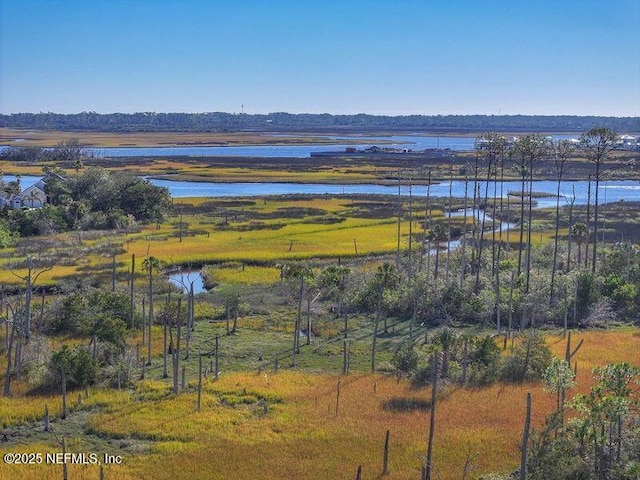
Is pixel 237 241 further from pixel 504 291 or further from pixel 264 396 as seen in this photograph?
pixel 264 396

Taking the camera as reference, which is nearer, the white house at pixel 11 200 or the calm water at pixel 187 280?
the calm water at pixel 187 280

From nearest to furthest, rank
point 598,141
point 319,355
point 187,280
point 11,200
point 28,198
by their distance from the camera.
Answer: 1. point 319,355
2. point 598,141
3. point 187,280
4. point 11,200
5. point 28,198

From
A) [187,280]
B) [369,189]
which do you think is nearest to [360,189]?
[369,189]

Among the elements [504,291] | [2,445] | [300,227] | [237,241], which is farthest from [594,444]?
[300,227]

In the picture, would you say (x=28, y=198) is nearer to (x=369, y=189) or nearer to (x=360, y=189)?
(x=360, y=189)

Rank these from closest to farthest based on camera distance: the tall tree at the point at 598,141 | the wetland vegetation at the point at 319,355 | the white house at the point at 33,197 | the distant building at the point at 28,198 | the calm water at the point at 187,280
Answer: the wetland vegetation at the point at 319,355 → the tall tree at the point at 598,141 → the calm water at the point at 187,280 → the distant building at the point at 28,198 → the white house at the point at 33,197

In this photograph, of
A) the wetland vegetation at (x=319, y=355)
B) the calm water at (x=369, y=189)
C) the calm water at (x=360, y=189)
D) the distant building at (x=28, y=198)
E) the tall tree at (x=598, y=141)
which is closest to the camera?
the wetland vegetation at (x=319, y=355)

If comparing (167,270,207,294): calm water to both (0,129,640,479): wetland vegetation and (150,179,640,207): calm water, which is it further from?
(150,179,640,207): calm water

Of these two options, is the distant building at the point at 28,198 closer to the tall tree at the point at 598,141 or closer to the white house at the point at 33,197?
the white house at the point at 33,197

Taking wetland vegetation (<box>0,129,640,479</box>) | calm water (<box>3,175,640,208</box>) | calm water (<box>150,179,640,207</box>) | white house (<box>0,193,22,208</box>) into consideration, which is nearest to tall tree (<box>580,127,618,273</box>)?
wetland vegetation (<box>0,129,640,479</box>)

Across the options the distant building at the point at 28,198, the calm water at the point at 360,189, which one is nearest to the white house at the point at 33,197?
the distant building at the point at 28,198

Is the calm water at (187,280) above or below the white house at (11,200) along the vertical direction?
below
